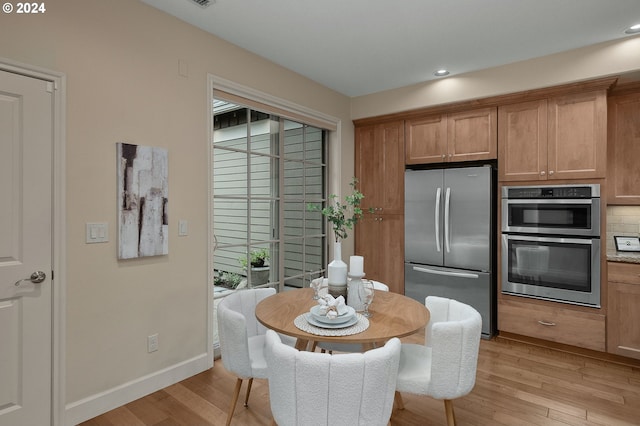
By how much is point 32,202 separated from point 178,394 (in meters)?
1.55

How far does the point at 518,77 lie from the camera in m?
3.39

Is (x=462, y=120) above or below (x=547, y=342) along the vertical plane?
above

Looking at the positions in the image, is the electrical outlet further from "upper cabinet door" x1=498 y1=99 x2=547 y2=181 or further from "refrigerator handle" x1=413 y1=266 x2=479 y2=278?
"upper cabinet door" x1=498 y1=99 x2=547 y2=181

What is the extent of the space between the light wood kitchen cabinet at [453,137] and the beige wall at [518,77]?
180 mm

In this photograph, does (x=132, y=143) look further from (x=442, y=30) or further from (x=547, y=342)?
(x=547, y=342)

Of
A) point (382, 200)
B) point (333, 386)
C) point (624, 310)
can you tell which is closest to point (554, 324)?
point (624, 310)

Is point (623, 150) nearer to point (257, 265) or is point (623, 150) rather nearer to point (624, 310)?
Answer: point (624, 310)

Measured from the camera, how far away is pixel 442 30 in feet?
9.16

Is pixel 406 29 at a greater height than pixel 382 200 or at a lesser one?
greater

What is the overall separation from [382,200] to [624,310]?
244 cm

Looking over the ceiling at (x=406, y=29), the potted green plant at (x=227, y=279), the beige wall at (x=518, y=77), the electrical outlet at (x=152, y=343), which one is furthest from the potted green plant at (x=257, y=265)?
the beige wall at (x=518, y=77)

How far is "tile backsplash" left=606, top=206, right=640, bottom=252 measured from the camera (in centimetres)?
334

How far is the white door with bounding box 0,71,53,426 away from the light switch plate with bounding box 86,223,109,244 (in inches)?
8.0

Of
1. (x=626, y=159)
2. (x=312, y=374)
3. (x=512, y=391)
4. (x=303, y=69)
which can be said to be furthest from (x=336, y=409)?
(x=626, y=159)
